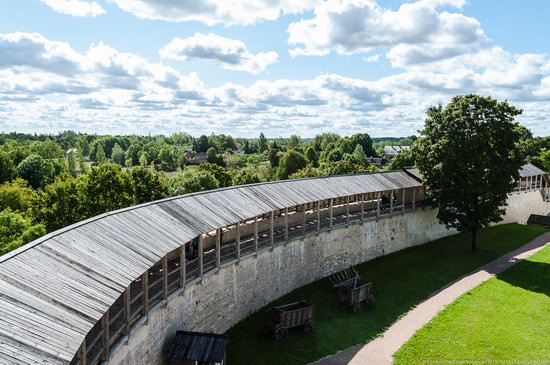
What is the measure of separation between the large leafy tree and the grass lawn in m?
5.68

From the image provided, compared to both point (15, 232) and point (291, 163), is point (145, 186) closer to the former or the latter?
point (15, 232)

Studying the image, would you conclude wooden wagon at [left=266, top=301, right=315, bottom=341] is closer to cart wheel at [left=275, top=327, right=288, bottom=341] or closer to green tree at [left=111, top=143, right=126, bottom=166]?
cart wheel at [left=275, top=327, right=288, bottom=341]

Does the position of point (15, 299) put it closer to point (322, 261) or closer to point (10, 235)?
point (322, 261)

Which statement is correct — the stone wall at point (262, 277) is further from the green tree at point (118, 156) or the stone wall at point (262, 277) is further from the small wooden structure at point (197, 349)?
the green tree at point (118, 156)

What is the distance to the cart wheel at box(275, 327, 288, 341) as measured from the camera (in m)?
18.7

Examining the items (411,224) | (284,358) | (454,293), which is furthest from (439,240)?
(284,358)

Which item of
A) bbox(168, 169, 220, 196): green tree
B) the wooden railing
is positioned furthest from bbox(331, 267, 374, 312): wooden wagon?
bbox(168, 169, 220, 196): green tree

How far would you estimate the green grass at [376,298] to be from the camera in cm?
1812

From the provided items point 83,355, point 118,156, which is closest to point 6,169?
point 83,355

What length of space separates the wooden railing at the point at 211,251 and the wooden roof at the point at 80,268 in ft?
2.36

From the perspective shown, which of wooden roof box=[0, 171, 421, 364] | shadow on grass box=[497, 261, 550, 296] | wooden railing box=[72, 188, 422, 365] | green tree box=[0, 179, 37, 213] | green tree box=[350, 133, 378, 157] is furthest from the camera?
green tree box=[350, 133, 378, 157]

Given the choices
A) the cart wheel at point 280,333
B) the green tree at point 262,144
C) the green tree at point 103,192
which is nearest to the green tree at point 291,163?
the green tree at point 103,192

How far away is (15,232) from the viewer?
92.7ft

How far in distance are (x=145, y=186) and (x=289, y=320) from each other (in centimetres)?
2284
